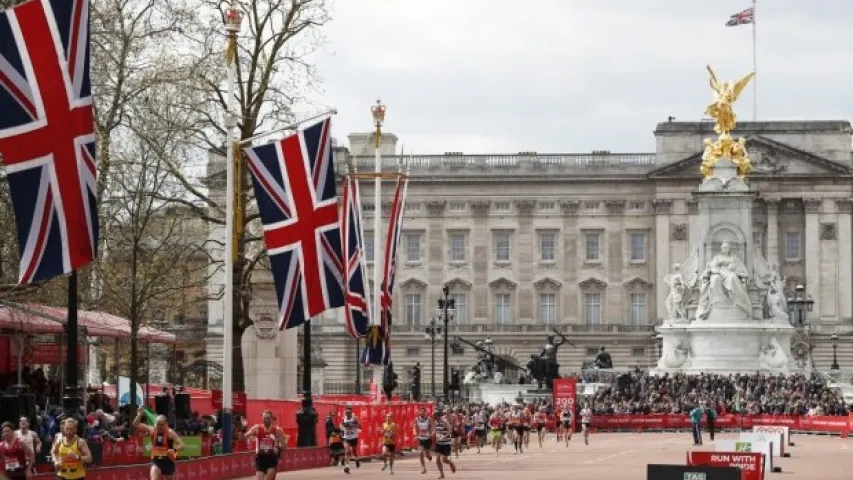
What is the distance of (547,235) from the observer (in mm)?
134875

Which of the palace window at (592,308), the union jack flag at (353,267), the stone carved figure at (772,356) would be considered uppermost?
the palace window at (592,308)

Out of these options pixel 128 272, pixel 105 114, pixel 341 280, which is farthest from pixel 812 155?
pixel 341 280

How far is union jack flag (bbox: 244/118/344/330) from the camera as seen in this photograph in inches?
1473

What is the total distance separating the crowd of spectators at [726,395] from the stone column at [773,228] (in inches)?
1900

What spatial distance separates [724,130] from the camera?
87188mm

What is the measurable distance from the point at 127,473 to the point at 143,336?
15321 millimetres

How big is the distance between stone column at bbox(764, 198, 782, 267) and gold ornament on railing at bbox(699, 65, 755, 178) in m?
42.8

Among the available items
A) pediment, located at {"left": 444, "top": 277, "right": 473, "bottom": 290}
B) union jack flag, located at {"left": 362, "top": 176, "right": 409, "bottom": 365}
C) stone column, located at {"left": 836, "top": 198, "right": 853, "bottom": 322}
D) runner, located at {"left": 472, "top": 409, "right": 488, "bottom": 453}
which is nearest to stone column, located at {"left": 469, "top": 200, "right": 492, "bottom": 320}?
pediment, located at {"left": 444, "top": 277, "right": 473, "bottom": 290}

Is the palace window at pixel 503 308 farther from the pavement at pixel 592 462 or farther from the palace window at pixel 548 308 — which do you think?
the pavement at pixel 592 462

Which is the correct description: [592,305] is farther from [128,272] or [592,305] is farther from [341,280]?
[341,280]

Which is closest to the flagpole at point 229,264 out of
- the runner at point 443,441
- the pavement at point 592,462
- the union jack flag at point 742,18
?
the pavement at point 592,462

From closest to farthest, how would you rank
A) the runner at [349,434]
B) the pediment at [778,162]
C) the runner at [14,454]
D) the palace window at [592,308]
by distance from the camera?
the runner at [14,454] → the runner at [349,434] → the pediment at [778,162] → the palace window at [592,308]

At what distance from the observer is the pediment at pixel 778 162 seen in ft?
424

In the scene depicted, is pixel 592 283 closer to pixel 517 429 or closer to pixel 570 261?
pixel 570 261
